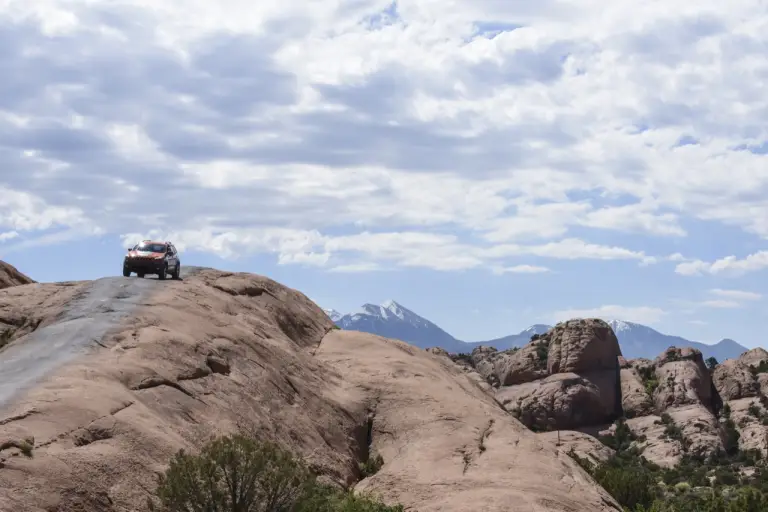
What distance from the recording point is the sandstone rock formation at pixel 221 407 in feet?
69.2

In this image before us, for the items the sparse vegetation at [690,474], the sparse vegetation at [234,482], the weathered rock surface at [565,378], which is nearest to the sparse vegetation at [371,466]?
the sparse vegetation at [234,482]

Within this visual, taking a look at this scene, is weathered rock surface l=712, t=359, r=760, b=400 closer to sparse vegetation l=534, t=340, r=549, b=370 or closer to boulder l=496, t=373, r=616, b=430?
boulder l=496, t=373, r=616, b=430

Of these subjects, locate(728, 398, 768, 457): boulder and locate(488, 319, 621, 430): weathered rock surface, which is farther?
locate(488, 319, 621, 430): weathered rock surface

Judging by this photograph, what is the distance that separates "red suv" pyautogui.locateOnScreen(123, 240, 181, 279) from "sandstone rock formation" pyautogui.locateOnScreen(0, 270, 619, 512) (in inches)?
153

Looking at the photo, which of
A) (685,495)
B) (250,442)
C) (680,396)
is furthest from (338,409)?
(680,396)

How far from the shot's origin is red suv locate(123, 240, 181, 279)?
4381cm

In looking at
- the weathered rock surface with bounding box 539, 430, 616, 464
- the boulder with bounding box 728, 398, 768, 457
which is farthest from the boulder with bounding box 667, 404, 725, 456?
the weathered rock surface with bounding box 539, 430, 616, 464

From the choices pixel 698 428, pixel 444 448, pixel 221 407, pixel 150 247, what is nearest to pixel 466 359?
pixel 698 428

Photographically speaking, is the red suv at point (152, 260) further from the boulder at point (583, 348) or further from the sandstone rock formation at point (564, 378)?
the boulder at point (583, 348)

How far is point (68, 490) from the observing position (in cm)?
1952

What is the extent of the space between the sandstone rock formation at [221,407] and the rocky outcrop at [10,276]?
7257mm

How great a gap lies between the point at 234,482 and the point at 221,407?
649 cm

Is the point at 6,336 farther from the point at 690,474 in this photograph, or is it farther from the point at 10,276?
the point at 690,474

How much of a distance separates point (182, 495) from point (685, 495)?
58.4 meters
